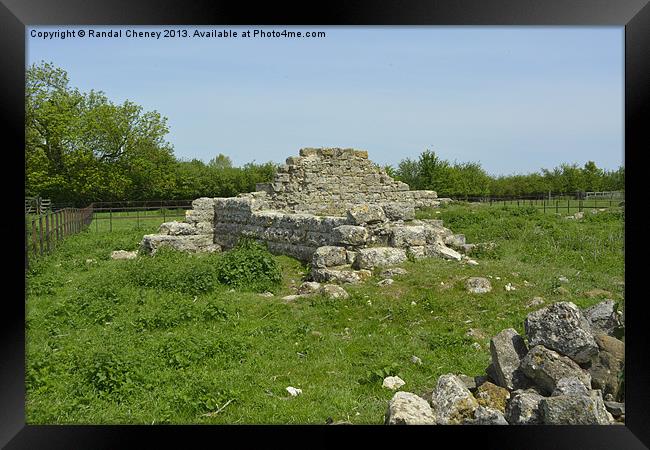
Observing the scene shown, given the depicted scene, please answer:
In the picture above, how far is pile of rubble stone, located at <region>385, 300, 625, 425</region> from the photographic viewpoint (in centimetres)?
482

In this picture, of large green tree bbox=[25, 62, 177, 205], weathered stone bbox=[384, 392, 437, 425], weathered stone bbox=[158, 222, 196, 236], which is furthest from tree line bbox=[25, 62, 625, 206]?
weathered stone bbox=[384, 392, 437, 425]

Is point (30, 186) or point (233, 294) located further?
point (30, 186)

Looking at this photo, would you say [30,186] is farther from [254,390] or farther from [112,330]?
[254,390]

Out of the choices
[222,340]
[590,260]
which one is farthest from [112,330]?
[590,260]

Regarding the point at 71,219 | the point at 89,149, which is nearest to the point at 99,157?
the point at 89,149

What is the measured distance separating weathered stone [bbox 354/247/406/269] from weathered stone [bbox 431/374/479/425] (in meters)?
5.69

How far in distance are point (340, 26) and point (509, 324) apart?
5.42m

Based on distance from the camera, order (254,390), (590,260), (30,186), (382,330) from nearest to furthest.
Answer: (254,390) → (382,330) → (590,260) → (30,186)
